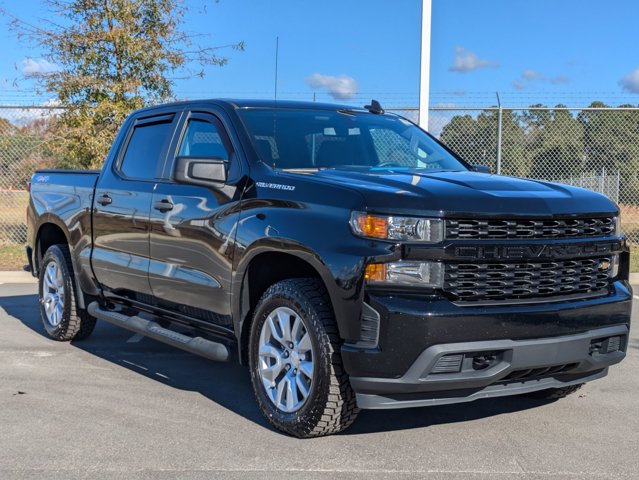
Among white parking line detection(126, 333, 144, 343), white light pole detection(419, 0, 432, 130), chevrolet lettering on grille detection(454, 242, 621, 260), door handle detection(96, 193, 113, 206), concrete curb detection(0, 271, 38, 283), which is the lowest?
concrete curb detection(0, 271, 38, 283)

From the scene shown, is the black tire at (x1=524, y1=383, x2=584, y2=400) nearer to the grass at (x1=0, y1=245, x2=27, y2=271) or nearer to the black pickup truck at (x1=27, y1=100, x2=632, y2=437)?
the black pickup truck at (x1=27, y1=100, x2=632, y2=437)

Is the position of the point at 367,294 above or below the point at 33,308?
above

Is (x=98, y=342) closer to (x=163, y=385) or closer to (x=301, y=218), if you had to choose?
(x=163, y=385)

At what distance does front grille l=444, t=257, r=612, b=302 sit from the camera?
3.83 metres

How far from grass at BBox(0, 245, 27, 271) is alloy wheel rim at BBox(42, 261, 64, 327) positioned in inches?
187

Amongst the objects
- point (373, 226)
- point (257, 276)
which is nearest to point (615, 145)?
point (257, 276)

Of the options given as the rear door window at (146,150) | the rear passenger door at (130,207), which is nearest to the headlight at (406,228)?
the rear passenger door at (130,207)

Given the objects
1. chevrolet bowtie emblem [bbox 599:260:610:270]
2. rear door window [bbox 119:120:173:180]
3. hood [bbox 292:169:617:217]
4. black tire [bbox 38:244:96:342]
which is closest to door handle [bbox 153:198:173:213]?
rear door window [bbox 119:120:173:180]

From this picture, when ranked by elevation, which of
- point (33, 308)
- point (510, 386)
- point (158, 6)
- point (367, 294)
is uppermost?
point (158, 6)

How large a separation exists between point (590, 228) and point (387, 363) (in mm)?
1419

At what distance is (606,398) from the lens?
5164 mm

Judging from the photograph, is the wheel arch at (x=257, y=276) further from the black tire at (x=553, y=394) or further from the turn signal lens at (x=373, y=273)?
the black tire at (x=553, y=394)

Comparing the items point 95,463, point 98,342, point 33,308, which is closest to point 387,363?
point 95,463

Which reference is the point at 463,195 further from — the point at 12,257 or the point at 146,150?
the point at 12,257
